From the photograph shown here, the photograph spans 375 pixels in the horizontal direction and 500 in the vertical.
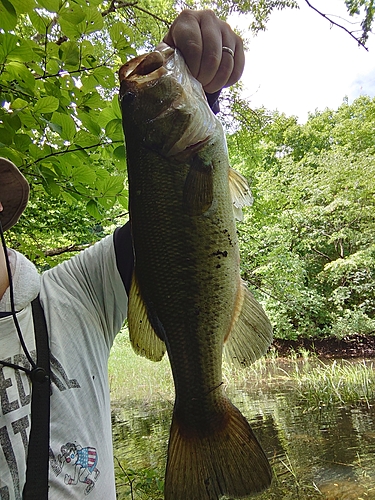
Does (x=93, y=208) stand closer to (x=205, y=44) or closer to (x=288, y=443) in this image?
(x=205, y=44)

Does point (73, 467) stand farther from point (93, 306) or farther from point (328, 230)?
point (328, 230)

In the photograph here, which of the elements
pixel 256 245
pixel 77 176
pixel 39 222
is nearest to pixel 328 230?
pixel 256 245

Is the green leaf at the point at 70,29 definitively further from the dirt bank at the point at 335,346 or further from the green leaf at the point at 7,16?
the dirt bank at the point at 335,346

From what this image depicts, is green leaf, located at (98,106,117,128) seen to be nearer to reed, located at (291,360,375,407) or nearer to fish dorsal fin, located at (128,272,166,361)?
fish dorsal fin, located at (128,272,166,361)

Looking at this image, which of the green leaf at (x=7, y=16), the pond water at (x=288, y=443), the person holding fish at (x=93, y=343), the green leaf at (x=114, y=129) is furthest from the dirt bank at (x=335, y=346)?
the green leaf at (x=7, y=16)

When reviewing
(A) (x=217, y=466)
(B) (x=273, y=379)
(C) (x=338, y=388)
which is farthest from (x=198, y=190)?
(B) (x=273, y=379)

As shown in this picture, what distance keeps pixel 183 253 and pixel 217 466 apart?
59cm

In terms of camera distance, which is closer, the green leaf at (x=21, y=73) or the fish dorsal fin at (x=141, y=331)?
the fish dorsal fin at (x=141, y=331)

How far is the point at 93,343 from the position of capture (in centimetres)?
160

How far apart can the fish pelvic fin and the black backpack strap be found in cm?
42

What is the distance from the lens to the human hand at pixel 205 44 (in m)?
1.19

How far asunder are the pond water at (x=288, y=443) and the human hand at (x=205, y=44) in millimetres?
3471

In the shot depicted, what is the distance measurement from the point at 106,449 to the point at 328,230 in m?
16.5

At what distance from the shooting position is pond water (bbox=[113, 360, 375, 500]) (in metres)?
4.71
